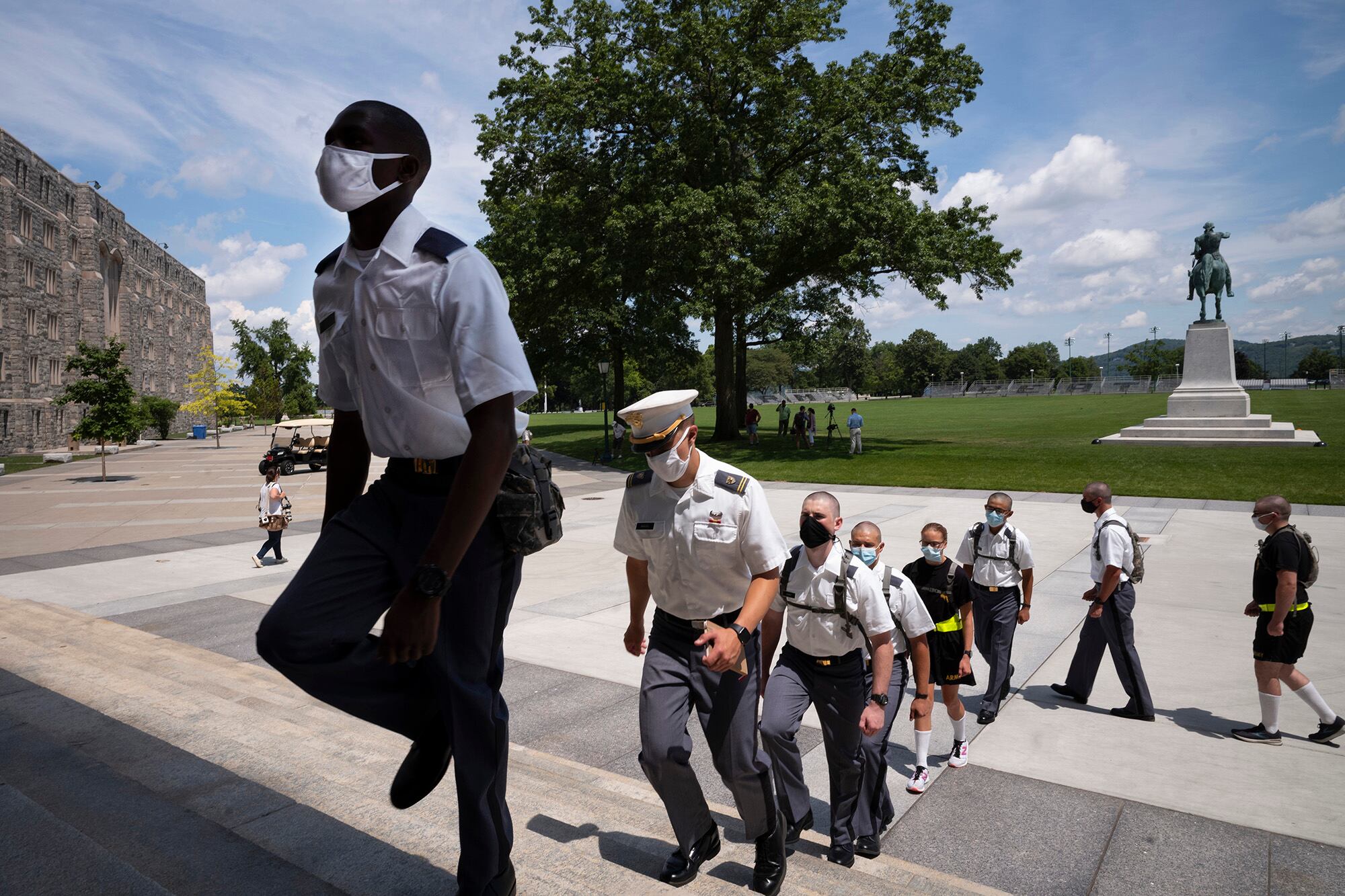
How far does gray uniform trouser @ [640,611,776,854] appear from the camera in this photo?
10.3ft

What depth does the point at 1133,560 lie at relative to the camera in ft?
20.9

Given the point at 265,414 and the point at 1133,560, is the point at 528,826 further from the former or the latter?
the point at 265,414

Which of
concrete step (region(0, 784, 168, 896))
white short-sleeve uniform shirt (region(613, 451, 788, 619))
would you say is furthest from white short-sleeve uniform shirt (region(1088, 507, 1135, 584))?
concrete step (region(0, 784, 168, 896))

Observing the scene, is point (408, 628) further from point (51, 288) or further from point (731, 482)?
point (51, 288)

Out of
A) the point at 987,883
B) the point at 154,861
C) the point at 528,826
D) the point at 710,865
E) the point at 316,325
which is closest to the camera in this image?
the point at 316,325

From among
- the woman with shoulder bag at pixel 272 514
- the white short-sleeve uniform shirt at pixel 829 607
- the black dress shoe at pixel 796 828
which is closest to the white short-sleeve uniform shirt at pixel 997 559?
the white short-sleeve uniform shirt at pixel 829 607

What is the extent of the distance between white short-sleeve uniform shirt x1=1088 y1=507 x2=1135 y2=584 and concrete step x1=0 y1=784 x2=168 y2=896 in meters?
6.14

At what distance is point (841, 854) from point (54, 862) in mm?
3045

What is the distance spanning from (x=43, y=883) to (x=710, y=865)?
2279 millimetres

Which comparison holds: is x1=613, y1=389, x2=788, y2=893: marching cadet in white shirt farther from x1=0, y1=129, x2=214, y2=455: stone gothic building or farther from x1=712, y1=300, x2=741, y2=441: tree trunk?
x1=0, y1=129, x2=214, y2=455: stone gothic building

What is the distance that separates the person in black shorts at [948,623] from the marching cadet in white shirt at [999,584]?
81cm

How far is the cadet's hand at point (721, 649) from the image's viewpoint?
3.04m

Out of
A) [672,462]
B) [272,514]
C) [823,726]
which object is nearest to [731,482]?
[672,462]

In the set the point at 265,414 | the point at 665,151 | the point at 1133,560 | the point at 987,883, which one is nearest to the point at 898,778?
the point at 987,883
